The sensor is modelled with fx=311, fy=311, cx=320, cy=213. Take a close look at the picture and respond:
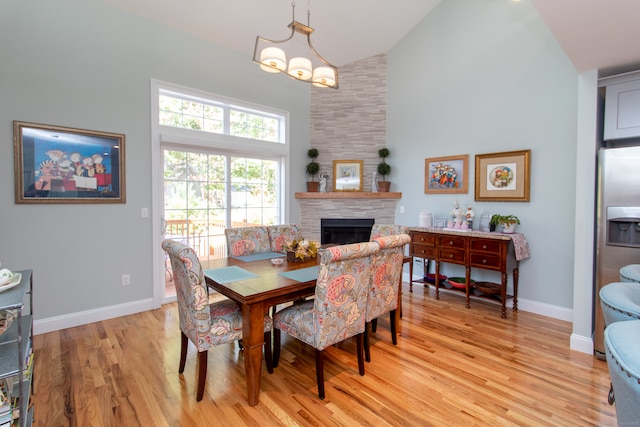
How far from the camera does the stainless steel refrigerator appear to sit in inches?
93.0

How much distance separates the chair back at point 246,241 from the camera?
3059mm

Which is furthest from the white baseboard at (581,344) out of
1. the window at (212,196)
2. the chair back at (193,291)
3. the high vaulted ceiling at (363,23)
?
the window at (212,196)

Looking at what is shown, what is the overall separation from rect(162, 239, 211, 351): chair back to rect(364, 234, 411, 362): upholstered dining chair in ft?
3.76

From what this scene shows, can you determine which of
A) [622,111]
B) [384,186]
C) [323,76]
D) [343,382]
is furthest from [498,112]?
[343,382]

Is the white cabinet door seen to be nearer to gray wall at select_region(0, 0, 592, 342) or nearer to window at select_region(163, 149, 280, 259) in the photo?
gray wall at select_region(0, 0, 592, 342)

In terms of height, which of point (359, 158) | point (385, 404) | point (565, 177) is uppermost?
point (359, 158)

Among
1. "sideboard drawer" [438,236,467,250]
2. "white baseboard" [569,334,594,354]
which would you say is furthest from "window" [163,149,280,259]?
"white baseboard" [569,334,594,354]

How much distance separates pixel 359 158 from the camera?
5.05 metres

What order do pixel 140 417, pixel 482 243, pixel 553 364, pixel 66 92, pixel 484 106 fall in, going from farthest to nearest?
pixel 484 106
pixel 482 243
pixel 66 92
pixel 553 364
pixel 140 417

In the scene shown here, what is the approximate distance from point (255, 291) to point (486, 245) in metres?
2.77

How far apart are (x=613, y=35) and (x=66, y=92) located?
451 cm

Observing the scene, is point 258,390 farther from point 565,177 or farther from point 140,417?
point 565,177

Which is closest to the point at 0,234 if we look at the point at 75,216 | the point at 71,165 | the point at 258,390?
the point at 75,216

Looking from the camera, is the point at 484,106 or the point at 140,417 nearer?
the point at 140,417
